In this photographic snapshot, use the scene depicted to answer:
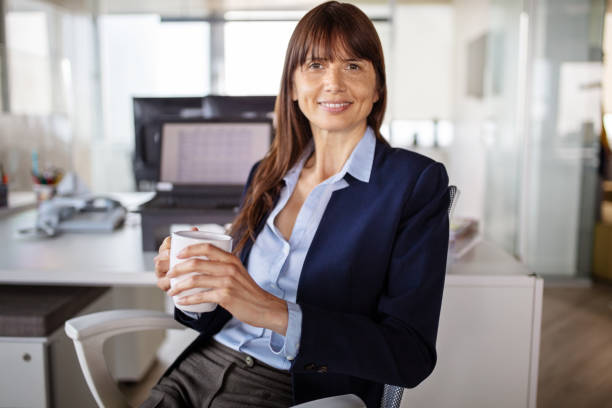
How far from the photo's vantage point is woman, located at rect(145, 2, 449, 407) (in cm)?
93

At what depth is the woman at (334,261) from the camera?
3.05ft

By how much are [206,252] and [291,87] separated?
1.86 ft

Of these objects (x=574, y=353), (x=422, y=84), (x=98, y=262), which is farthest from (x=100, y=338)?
(x=422, y=84)

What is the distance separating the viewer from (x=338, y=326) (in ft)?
3.03

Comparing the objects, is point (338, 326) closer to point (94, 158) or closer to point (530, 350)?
point (530, 350)

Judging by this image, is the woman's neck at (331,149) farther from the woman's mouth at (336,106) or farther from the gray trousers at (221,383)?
the gray trousers at (221,383)

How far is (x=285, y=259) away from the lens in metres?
1.15

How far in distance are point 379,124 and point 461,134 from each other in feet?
13.5

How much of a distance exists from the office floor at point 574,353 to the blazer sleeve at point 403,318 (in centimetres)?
169

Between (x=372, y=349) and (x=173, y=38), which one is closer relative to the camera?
(x=372, y=349)

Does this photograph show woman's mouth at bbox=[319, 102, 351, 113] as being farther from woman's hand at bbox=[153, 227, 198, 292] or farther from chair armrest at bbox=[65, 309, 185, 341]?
chair armrest at bbox=[65, 309, 185, 341]

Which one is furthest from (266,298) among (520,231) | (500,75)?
(500,75)

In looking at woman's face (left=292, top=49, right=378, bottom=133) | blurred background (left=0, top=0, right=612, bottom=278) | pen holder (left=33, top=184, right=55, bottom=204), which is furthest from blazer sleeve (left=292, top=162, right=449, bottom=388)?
blurred background (left=0, top=0, right=612, bottom=278)


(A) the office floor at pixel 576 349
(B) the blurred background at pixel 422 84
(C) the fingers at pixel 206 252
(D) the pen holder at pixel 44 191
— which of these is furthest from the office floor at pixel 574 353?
(C) the fingers at pixel 206 252
